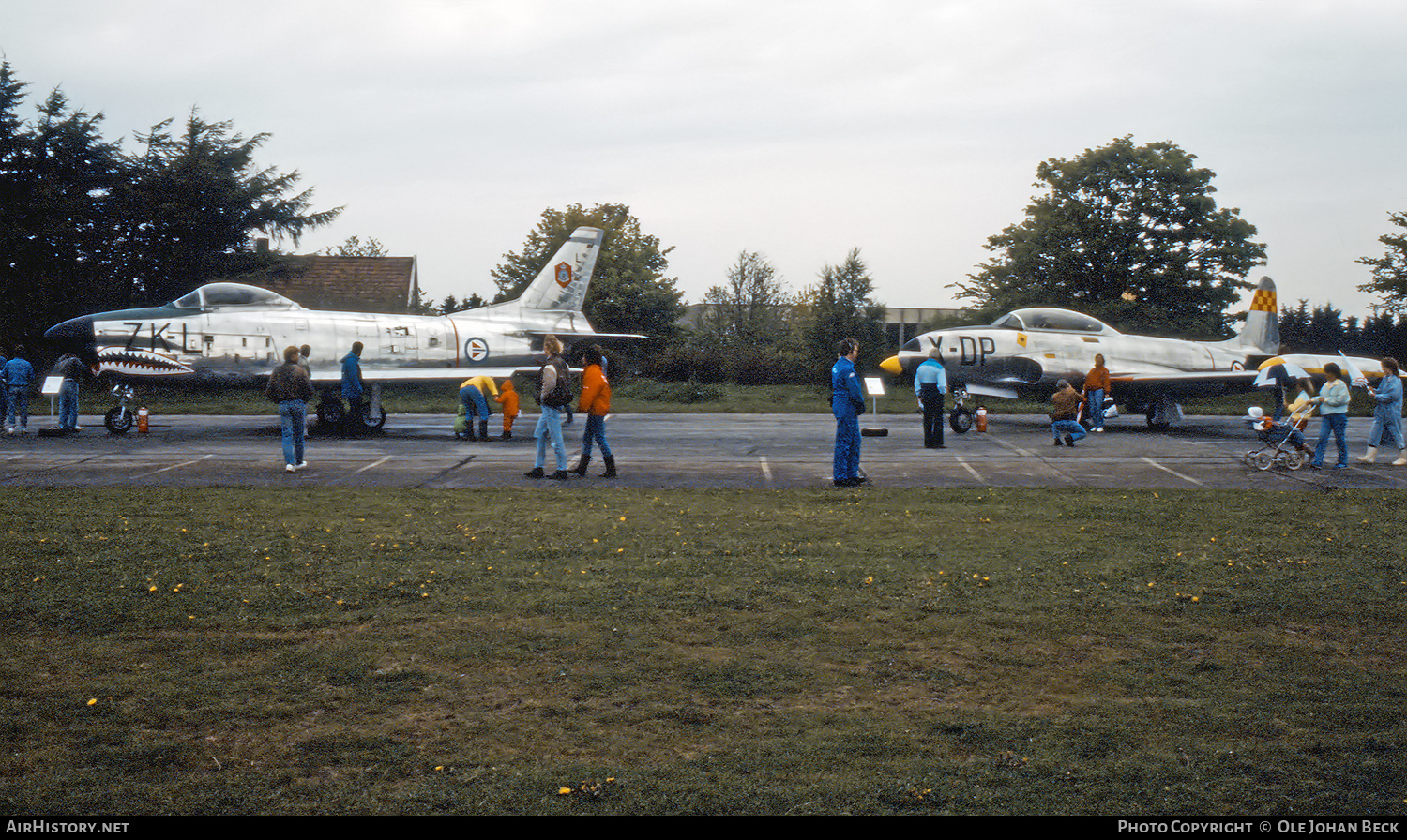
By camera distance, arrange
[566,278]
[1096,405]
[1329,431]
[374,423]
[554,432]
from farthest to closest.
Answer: [566,278]
[374,423]
[1096,405]
[1329,431]
[554,432]

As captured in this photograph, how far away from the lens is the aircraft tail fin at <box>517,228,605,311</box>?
1097 inches

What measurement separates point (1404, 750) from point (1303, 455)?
43.1ft

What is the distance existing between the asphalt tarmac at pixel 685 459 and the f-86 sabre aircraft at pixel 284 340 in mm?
1406

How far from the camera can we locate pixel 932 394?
18.5 meters

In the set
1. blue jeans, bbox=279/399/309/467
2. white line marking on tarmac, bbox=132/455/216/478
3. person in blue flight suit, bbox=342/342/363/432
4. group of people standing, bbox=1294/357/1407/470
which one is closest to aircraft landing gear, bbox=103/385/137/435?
person in blue flight suit, bbox=342/342/363/432

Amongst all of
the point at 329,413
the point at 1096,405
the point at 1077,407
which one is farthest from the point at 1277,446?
the point at 329,413

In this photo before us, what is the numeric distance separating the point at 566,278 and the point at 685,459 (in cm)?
1233

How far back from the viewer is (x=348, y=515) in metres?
11.2

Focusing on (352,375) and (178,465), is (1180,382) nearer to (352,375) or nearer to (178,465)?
(352,375)

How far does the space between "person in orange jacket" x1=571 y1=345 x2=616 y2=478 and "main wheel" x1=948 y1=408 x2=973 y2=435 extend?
10270 millimetres

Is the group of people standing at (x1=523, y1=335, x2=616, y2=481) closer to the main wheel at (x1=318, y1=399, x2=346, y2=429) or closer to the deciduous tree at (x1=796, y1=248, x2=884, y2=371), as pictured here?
the main wheel at (x1=318, y1=399, x2=346, y2=429)

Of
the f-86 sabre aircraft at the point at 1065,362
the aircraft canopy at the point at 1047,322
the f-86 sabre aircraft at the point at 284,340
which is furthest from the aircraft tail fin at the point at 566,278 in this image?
the aircraft canopy at the point at 1047,322
